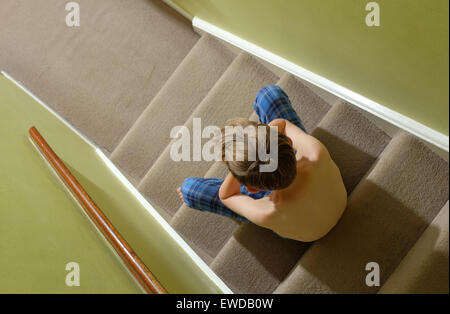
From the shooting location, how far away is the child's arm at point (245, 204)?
111 cm

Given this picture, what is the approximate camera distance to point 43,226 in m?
1.21

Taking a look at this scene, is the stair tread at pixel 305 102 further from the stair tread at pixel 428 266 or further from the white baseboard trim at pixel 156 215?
the white baseboard trim at pixel 156 215

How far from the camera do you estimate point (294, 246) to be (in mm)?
1504

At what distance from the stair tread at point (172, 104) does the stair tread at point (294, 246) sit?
0.78 meters

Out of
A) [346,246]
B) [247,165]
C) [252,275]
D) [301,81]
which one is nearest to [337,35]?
[301,81]

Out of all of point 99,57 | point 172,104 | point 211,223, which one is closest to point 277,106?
point 211,223

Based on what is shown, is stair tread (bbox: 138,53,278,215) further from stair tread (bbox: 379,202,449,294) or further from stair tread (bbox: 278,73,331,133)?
stair tread (bbox: 379,202,449,294)

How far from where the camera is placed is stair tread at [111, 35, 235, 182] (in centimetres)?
201

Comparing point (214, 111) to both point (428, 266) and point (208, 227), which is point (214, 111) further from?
point (428, 266)

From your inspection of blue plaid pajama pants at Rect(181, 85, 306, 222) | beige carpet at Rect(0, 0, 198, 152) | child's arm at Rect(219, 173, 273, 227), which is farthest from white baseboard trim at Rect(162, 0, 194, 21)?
child's arm at Rect(219, 173, 273, 227)

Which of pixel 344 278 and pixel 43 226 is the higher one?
pixel 344 278

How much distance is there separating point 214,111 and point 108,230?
3.21 feet
